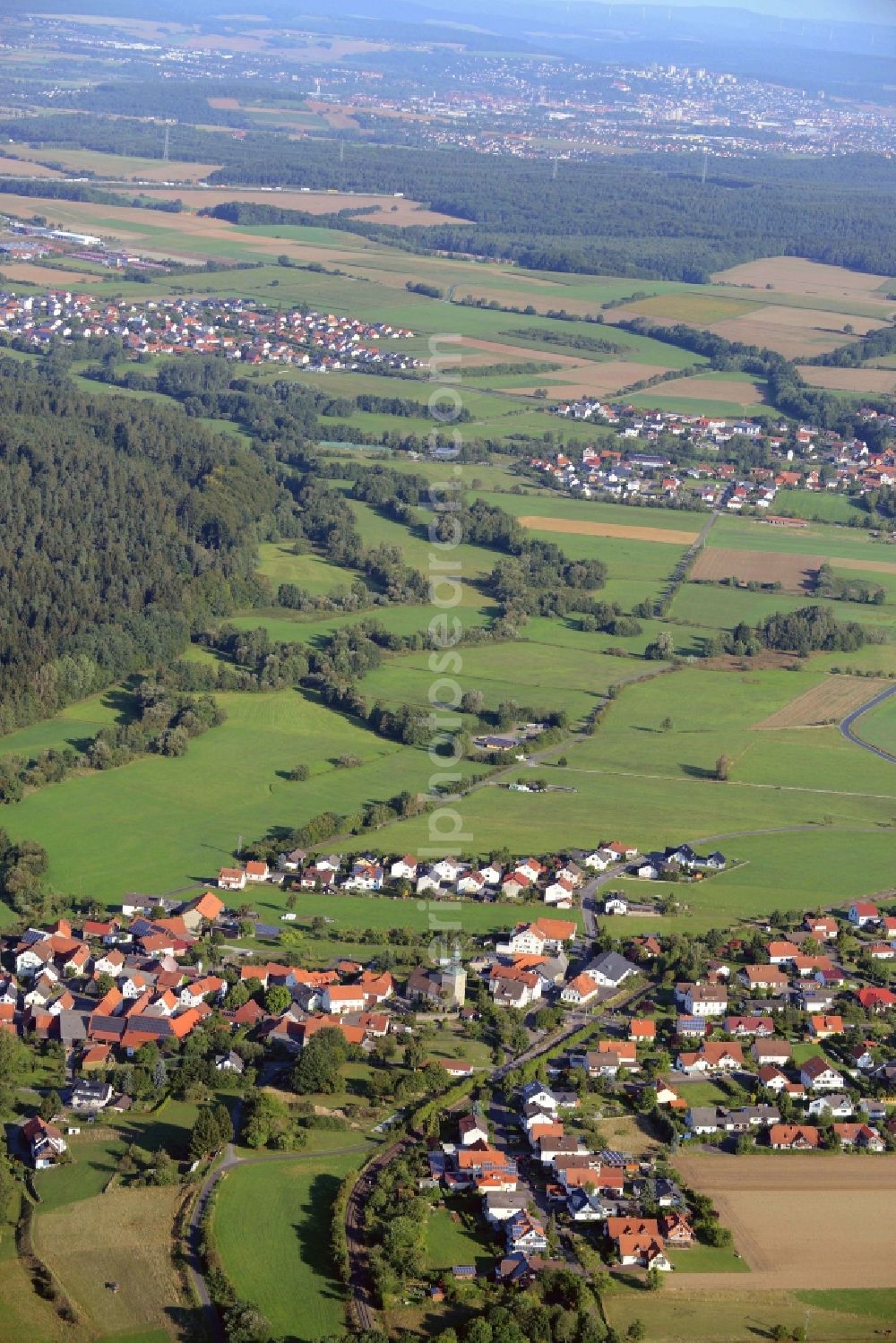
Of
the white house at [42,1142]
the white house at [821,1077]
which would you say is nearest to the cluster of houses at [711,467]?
the white house at [821,1077]

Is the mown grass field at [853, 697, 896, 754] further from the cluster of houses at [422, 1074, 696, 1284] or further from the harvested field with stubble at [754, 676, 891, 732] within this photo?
the cluster of houses at [422, 1074, 696, 1284]

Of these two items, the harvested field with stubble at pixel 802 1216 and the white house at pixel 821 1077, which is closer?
the harvested field with stubble at pixel 802 1216

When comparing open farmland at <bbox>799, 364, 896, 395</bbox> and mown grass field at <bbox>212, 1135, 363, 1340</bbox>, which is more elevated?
open farmland at <bbox>799, 364, 896, 395</bbox>

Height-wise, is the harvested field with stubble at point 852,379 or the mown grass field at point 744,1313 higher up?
the harvested field with stubble at point 852,379

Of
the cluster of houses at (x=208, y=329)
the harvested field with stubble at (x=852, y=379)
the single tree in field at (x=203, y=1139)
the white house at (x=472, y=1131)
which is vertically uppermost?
the harvested field with stubble at (x=852, y=379)

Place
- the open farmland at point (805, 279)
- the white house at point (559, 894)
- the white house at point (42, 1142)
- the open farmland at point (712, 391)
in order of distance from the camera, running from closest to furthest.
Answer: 1. the white house at point (42, 1142)
2. the white house at point (559, 894)
3. the open farmland at point (712, 391)
4. the open farmland at point (805, 279)

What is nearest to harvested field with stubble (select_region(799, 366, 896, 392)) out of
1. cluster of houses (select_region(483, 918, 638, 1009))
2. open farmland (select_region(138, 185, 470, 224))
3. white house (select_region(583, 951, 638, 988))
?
open farmland (select_region(138, 185, 470, 224))

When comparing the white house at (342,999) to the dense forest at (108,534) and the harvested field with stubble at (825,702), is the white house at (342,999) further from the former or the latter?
the harvested field with stubble at (825,702)
